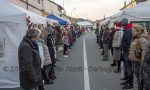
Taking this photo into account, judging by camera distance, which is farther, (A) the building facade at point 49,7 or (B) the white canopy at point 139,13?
(A) the building facade at point 49,7

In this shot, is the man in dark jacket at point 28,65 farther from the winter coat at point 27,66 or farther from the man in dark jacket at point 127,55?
the man in dark jacket at point 127,55

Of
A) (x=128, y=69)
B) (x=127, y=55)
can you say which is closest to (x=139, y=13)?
(x=127, y=55)

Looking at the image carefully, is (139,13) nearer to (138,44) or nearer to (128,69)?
(128,69)

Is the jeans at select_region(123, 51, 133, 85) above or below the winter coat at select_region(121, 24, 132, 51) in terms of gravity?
below

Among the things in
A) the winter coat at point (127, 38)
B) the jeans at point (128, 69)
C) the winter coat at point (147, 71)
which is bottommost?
the jeans at point (128, 69)

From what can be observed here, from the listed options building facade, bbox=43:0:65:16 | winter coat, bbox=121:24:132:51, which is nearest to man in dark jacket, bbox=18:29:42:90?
winter coat, bbox=121:24:132:51

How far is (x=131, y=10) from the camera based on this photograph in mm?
12805

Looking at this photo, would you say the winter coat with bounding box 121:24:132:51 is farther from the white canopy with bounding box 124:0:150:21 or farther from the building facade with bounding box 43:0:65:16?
the building facade with bounding box 43:0:65:16

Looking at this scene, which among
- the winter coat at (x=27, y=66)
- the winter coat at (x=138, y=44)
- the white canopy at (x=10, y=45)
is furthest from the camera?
the white canopy at (x=10, y=45)

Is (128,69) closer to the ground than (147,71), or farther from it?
closer to the ground

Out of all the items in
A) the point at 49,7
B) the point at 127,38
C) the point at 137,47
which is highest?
the point at 49,7

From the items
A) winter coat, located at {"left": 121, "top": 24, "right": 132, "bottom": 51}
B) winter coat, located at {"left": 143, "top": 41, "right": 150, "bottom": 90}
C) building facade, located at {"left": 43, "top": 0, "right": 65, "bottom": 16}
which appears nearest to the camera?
winter coat, located at {"left": 143, "top": 41, "right": 150, "bottom": 90}

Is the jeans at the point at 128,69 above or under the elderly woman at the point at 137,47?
under

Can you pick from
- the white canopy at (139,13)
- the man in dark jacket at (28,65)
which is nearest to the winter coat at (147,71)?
the man in dark jacket at (28,65)
